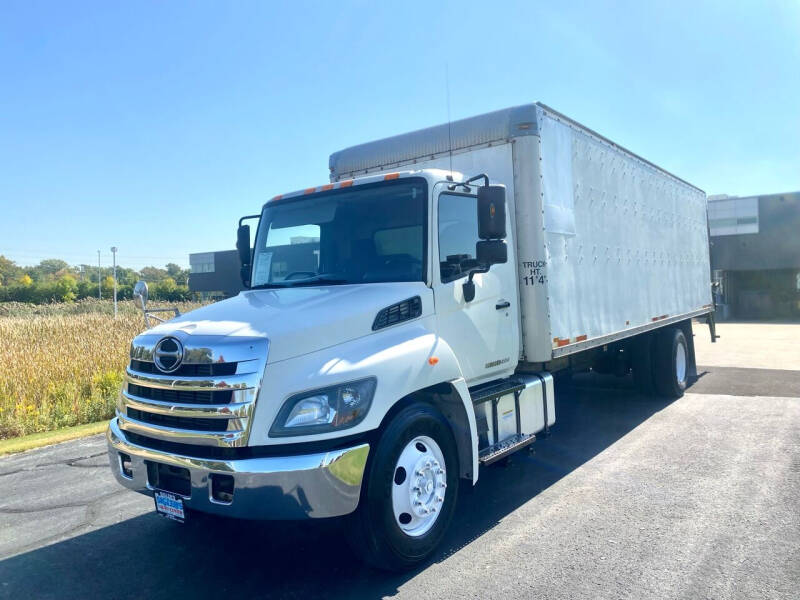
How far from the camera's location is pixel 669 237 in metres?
9.79

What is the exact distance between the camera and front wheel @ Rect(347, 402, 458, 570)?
3730 mm

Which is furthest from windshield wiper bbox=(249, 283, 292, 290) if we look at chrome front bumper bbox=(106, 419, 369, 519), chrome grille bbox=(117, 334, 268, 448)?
chrome front bumper bbox=(106, 419, 369, 519)

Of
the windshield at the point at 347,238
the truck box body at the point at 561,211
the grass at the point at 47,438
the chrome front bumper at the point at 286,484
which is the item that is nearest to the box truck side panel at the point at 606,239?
the truck box body at the point at 561,211

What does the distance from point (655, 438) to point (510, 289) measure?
321cm

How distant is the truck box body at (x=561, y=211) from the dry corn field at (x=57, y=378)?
580cm

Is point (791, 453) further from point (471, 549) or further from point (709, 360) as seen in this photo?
point (709, 360)

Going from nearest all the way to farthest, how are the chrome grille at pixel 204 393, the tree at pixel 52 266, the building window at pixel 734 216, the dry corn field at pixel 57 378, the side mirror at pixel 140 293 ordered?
1. the chrome grille at pixel 204 393
2. the side mirror at pixel 140 293
3. the dry corn field at pixel 57 378
4. the building window at pixel 734 216
5. the tree at pixel 52 266

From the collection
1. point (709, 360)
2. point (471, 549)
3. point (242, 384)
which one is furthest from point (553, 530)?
point (709, 360)

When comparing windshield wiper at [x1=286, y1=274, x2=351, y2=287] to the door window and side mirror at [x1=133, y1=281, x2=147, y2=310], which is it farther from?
side mirror at [x1=133, y1=281, x2=147, y2=310]

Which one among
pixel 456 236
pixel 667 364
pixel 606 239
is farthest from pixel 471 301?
pixel 667 364

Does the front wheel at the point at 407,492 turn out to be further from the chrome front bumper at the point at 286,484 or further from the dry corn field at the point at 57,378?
the dry corn field at the point at 57,378

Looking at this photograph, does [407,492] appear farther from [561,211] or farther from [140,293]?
[561,211]

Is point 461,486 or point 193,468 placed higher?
point 193,468

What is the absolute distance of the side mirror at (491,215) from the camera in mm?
4418
